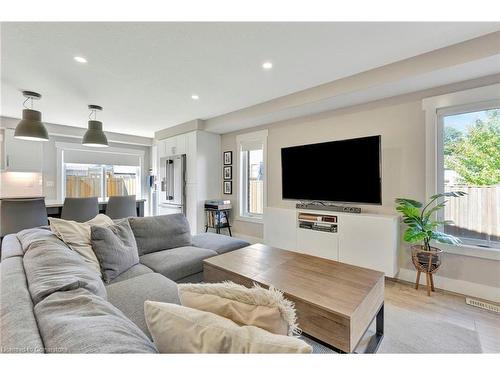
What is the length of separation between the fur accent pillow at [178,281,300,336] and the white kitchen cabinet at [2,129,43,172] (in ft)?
18.0

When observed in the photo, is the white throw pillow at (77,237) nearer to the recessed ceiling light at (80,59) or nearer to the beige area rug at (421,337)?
the recessed ceiling light at (80,59)

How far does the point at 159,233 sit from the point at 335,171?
7.77 ft

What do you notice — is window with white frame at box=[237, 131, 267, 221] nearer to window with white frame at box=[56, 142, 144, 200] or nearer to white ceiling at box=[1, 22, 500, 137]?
white ceiling at box=[1, 22, 500, 137]

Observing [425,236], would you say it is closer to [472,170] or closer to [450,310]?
[450,310]

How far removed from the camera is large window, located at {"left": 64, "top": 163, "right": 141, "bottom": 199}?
5.38 m

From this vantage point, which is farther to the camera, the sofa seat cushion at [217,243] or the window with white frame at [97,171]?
the window with white frame at [97,171]

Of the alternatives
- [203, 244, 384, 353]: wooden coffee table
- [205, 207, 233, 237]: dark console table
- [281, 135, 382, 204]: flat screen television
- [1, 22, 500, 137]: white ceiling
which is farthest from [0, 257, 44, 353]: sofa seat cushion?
[205, 207, 233, 237]: dark console table

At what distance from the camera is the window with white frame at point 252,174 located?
4.27 metres

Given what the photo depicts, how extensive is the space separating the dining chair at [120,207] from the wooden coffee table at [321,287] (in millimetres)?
2526

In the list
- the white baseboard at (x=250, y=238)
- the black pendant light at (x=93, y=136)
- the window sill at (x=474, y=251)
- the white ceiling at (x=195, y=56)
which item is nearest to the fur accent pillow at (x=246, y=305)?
the white ceiling at (x=195, y=56)

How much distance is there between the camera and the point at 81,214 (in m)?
3.41

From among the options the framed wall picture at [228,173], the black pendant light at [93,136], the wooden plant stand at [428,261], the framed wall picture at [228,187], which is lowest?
the wooden plant stand at [428,261]

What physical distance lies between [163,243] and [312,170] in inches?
88.1

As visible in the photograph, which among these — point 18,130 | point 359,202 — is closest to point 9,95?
point 18,130
